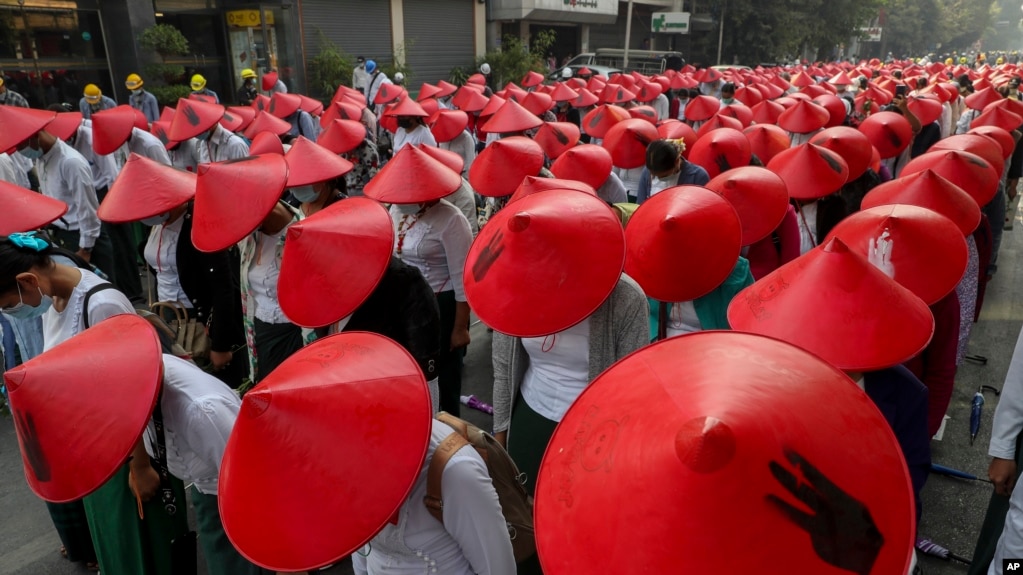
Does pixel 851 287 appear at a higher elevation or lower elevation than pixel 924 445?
higher

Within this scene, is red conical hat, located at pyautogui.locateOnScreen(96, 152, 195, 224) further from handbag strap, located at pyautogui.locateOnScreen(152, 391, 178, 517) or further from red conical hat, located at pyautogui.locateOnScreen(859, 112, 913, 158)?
red conical hat, located at pyautogui.locateOnScreen(859, 112, 913, 158)

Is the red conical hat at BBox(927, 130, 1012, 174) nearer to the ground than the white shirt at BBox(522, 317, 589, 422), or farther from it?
farther from it

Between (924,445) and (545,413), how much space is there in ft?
4.43

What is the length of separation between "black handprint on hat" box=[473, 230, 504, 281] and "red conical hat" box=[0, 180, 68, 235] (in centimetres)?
298

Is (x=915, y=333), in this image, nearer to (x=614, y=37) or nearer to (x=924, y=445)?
(x=924, y=445)

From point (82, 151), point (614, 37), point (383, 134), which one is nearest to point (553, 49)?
point (614, 37)

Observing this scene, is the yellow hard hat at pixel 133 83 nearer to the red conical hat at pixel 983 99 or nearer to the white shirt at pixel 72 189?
the white shirt at pixel 72 189

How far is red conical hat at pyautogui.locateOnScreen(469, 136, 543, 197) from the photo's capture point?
5.04 m

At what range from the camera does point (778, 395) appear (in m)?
1.00

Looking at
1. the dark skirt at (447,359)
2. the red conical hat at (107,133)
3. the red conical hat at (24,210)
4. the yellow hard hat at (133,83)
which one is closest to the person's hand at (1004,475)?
the dark skirt at (447,359)

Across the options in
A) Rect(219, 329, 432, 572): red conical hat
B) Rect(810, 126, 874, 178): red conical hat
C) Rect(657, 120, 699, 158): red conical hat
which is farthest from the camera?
Rect(657, 120, 699, 158): red conical hat

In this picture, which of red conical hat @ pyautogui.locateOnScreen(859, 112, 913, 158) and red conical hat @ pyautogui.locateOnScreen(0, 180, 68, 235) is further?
red conical hat @ pyautogui.locateOnScreen(859, 112, 913, 158)

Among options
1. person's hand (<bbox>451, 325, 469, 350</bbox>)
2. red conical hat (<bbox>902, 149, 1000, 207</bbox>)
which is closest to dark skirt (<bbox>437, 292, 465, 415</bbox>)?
person's hand (<bbox>451, 325, 469, 350</bbox>)

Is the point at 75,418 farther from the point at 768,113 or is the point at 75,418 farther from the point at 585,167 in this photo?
the point at 768,113
